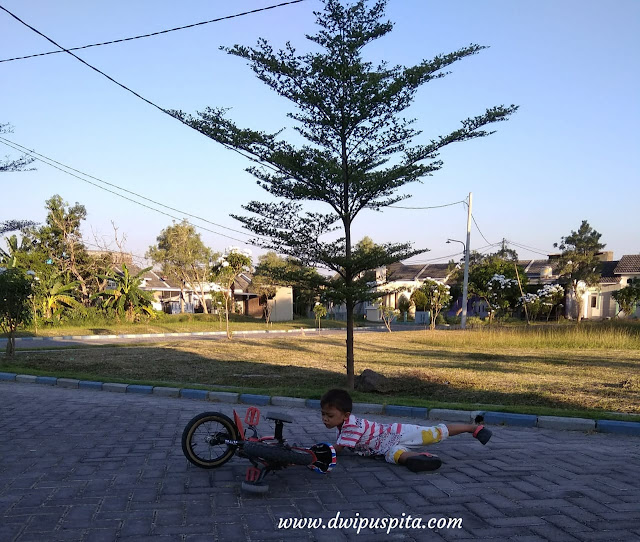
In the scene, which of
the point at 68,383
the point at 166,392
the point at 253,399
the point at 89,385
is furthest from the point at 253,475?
the point at 68,383

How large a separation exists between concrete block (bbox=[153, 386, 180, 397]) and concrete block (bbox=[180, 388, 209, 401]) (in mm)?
119

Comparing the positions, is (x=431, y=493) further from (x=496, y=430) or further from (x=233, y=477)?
(x=496, y=430)

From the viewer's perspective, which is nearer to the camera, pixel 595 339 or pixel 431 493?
pixel 431 493

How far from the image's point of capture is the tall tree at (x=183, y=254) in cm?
4266

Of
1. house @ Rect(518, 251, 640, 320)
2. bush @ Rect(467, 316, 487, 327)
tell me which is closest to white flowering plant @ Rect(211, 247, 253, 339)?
bush @ Rect(467, 316, 487, 327)

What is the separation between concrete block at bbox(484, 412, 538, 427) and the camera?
6.86 metres

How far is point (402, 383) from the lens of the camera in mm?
9484

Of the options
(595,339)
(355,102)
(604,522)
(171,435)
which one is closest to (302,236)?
(355,102)

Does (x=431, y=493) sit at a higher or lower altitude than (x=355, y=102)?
lower

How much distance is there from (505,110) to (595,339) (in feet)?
41.6

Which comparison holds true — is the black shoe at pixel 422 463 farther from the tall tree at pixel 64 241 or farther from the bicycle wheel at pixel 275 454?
the tall tree at pixel 64 241

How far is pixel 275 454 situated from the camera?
4227mm

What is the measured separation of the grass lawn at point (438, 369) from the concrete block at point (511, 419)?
0.32 m

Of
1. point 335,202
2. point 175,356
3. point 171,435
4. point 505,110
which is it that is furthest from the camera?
point 175,356
